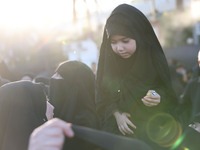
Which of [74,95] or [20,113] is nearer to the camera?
[20,113]

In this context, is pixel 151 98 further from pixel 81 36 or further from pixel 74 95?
pixel 81 36

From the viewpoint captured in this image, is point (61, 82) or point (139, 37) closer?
point (139, 37)

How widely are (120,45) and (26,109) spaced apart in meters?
0.79

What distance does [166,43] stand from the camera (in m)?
19.6

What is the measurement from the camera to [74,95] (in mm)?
3459

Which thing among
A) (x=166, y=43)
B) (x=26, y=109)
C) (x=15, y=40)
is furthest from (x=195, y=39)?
(x=26, y=109)

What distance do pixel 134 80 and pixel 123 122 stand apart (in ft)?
0.98

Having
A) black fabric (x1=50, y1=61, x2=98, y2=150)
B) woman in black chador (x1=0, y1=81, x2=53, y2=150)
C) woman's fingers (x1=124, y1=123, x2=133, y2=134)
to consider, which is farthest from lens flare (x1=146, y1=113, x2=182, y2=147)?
black fabric (x1=50, y1=61, x2=98, y2=150)

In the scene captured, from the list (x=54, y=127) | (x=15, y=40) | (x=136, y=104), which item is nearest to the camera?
(x=54, y=127)

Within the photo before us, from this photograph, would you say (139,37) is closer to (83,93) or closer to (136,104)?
(136,104)

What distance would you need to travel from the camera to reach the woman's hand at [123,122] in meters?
2.27

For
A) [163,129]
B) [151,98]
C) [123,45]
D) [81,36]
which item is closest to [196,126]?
[163,129]

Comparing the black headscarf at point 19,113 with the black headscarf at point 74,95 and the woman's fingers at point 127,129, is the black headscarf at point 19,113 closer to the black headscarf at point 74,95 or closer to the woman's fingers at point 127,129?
the woman's fingers at point 127,129

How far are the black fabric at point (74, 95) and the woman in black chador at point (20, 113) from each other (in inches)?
29.0
